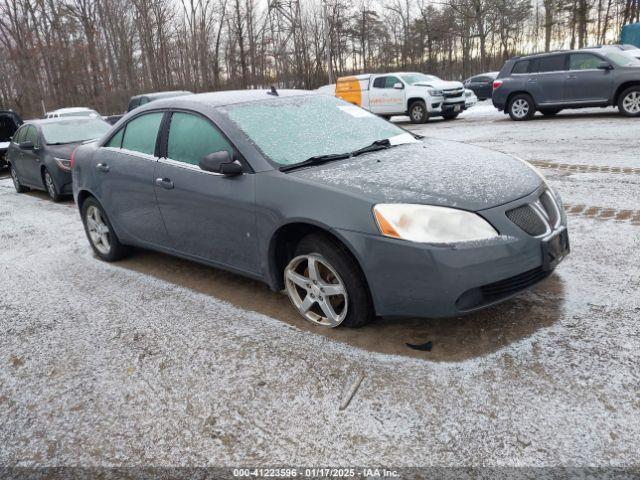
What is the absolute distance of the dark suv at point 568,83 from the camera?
12.9 m

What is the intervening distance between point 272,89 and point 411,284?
2.36 meters

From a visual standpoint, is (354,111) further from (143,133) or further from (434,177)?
(143,133)

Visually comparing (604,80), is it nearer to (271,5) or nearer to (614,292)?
(614,292)

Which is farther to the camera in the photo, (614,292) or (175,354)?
(614,292)

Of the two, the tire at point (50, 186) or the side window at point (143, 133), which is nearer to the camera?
the side window at point (143, 133)

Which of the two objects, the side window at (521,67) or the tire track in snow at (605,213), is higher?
the side window at (521,67)

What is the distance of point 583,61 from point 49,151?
481 inches

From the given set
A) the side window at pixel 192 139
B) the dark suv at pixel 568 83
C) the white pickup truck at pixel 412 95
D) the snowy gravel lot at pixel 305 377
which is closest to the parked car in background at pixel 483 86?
the white pickup truck at pixel 412 95

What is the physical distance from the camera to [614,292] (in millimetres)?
3604

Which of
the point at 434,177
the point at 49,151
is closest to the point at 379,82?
the point at 49,151

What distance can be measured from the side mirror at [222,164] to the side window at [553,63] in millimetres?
12707

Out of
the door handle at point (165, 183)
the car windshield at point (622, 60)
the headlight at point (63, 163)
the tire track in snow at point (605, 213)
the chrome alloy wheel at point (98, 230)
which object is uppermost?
the car windshield at point (622, 60)

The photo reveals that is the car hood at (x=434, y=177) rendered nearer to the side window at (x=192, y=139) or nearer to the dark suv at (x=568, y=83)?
the side window at (x=192, y=139)

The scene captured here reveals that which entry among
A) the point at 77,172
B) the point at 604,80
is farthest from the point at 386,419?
the point at 604,80
